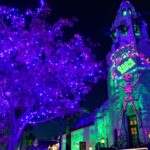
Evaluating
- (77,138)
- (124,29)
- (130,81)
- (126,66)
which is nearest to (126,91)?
(130,81)

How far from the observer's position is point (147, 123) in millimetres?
24906

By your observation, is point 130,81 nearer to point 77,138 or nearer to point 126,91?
point 126,91

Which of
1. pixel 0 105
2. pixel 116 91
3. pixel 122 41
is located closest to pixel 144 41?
pixel 122 41

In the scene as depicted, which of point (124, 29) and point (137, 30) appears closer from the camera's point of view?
point (137, 30)

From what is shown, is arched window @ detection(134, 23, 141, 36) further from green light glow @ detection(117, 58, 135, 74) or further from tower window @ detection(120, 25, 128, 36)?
green light glow @ detection(117, 58, 135, 74)

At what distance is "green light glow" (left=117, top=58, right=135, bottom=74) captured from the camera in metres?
28.3

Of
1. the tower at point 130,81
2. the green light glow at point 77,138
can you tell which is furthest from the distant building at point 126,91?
the green light glow at point 77,138

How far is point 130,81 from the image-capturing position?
91.4 feet

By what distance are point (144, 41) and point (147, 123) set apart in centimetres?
1043

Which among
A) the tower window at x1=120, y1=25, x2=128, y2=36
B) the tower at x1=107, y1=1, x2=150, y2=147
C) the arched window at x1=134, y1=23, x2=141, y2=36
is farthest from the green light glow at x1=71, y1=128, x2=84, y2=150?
the arched window at x1=134, y1=23, x2=141, y2=36

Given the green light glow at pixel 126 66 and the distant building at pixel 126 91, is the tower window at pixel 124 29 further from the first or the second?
the green light glow at pixel 126 66

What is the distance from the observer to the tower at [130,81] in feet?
84.6

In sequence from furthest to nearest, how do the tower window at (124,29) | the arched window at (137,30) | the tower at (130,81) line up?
the tower window at (124,29) < the arched window at (137,30) < the tower at (130,81)

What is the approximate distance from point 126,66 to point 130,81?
2.07 metres
